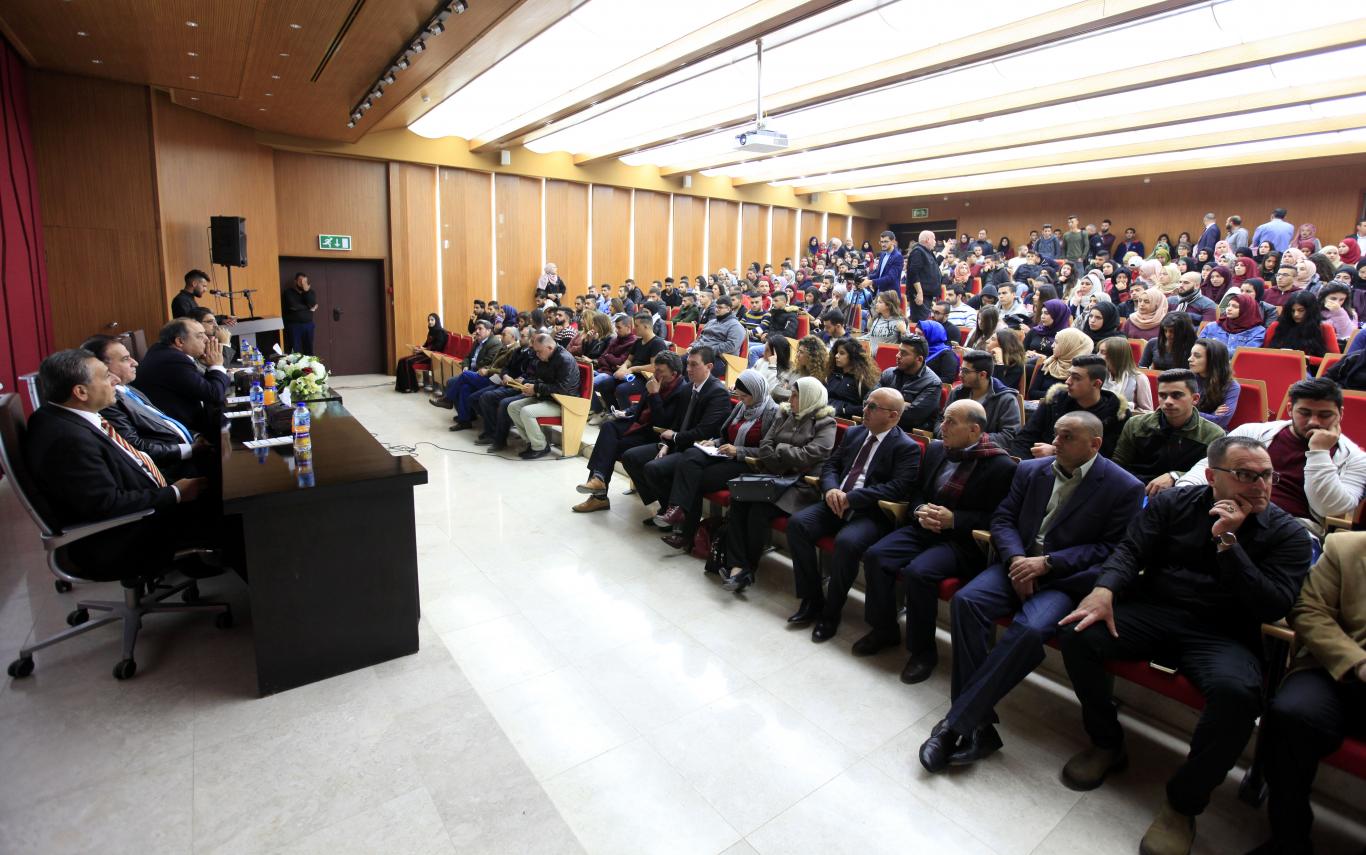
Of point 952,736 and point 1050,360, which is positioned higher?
point 1050,360

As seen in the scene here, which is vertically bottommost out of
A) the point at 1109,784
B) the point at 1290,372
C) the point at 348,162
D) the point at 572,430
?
the point at 1109,784

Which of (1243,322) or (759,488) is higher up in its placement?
(1243,322)

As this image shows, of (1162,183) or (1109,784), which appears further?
(1162,183)

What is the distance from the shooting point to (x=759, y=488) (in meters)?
3.62

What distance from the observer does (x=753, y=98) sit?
911cm

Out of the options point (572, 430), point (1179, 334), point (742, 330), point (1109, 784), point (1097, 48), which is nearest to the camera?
point (1109, 784)

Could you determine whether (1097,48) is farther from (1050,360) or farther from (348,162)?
(348,162)

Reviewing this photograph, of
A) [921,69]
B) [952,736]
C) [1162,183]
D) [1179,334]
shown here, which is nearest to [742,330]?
[921,69]

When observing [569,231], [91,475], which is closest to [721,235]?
[569,231]

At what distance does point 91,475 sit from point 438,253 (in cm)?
985

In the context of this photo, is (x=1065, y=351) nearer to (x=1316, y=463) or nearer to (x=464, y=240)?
(x=1316, y=463)

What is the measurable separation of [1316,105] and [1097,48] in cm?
363

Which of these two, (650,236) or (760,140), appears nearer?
(760,140)

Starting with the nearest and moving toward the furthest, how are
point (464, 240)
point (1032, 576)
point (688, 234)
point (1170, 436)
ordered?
point (1032, 576) → point (1170, 436) → point (464, 240) → point (688, 234)
